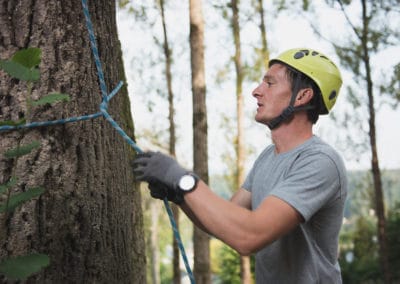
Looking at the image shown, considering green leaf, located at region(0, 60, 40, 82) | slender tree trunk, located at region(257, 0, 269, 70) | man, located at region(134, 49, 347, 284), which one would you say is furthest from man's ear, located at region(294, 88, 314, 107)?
slender tree trunk, located at region(257, 0, 269, 70)

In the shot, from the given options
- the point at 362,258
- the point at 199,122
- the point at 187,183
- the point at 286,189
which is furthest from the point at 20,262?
the point at 362,258

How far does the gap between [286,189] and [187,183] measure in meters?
0.36

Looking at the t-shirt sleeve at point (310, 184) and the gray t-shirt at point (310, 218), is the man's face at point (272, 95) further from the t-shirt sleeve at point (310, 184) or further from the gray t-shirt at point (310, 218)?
the t-shirt sleeve at point (310, 184)

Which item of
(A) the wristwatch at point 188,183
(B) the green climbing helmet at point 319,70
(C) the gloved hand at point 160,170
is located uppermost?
(B) the green climbing helmet at point 319,70

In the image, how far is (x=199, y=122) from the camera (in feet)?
22.8

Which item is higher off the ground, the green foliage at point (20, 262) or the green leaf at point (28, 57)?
the green leaf at point (28, 57)

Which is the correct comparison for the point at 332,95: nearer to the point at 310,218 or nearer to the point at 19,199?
the point at 310,218

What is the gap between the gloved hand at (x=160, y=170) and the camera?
166 cm

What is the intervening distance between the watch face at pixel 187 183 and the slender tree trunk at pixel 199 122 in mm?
5254

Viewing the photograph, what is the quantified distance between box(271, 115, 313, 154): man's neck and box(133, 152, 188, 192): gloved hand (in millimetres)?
662

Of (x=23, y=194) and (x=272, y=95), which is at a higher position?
(x=272, y=95)

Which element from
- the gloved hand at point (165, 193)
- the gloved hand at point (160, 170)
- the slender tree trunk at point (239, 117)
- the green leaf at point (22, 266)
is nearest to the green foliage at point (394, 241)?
the slender tree trunk at point (239, 117)

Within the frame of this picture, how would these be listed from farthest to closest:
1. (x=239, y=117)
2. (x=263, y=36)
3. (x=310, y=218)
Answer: (x=263, y=36) → (x=239, y=117) → (x=310, y=218)

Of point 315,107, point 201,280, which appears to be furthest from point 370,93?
point 315,107
